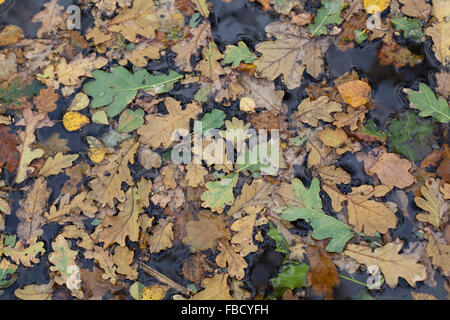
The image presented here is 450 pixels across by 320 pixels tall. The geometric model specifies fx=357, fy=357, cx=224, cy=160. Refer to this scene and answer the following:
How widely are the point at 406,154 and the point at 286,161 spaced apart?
78cm

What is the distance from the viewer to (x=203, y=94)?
2473 millimetres

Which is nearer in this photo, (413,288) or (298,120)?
(413,288)

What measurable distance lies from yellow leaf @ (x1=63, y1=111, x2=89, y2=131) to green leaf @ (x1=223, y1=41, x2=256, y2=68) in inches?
41.5

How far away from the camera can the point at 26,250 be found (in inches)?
92.2

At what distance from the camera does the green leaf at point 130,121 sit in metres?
2.44

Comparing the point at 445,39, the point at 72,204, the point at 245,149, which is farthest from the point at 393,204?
the point at 72,204

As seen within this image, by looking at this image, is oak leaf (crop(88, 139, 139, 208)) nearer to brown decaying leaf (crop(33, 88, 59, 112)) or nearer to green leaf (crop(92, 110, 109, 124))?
green leaf (crop(92, 110, 109, 124))

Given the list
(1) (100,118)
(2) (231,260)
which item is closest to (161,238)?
(2) (231,260)

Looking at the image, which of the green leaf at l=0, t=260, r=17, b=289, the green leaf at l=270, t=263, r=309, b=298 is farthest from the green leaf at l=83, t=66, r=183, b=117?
the green leaf at l=270, t=263, r=309, b=298

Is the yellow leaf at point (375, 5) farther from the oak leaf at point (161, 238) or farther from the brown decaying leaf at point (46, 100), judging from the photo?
the brown decaying leaf at point (46, 100)

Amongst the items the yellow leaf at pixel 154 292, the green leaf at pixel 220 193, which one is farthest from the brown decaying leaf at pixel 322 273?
the yellow leaf at pixel 154 292

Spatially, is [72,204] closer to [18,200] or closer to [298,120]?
[18,200]

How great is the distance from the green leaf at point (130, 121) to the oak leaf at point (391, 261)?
1.61 meters

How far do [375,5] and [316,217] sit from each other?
1.53 metres
